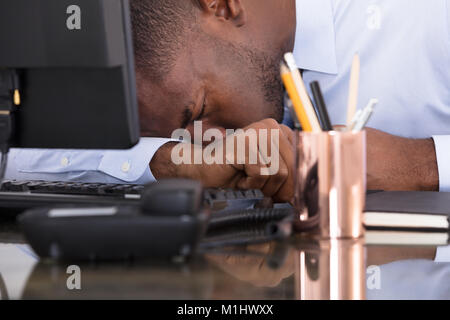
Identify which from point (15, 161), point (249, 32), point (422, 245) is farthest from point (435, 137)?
point (15, 161)

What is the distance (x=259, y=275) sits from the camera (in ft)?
1.93

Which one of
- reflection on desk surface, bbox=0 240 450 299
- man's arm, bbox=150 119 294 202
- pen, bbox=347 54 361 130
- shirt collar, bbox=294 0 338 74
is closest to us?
reflection on desk surface, bbox=0 240 450 299

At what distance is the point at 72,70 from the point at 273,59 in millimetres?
880

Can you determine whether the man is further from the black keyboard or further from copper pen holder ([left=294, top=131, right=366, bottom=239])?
copper pen holder ([left=294, top=131, right=366, bottom=239])

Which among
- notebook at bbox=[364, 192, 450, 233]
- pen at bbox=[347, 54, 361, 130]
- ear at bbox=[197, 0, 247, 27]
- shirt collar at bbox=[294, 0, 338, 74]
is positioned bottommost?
notebook at bbox=[364, 192, 450, 233]

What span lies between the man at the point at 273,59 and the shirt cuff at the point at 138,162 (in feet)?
0.79

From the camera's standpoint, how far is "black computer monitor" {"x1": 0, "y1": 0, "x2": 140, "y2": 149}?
778 millimetres

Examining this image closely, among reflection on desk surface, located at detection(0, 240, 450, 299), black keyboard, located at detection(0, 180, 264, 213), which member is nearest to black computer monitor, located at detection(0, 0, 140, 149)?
black keyboard, located at detection(0, 180, 264, 213)

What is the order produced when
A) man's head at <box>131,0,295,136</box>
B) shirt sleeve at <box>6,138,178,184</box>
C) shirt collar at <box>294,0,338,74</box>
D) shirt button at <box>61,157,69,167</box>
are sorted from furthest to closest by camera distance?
shirt collar at <box>294,0,338,74</box>, man's head at <box>131,0,295,136</box>, shirt button at <box>61,157,69,167</box>, shirt sleeve at <box>6,138,178,184</box>

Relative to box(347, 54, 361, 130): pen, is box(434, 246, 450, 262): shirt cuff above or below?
below

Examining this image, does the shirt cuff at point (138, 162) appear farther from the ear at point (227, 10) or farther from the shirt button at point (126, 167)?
the ear at point (227, 10)

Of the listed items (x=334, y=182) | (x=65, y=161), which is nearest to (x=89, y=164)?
(x=65, y=161)
